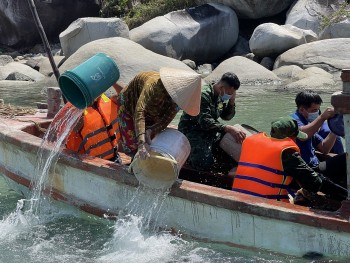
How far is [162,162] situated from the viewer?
529cm

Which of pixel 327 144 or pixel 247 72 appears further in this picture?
pixel 247 72

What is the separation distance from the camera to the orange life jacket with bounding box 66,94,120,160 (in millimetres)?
6211

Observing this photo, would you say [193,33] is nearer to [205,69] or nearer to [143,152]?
[205,69]

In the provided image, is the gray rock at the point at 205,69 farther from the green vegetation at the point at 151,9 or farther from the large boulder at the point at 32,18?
the large boulder at the point at 32,18

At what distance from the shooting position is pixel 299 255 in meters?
4.88

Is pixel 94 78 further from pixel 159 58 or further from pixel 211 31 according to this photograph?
pixel 211 31

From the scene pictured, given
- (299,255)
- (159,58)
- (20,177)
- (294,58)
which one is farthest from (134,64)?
(299,255)

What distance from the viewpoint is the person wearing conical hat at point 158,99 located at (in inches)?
206

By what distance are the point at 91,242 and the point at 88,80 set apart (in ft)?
4.80

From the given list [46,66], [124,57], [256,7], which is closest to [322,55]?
[256,7]

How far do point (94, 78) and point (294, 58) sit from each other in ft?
41.0

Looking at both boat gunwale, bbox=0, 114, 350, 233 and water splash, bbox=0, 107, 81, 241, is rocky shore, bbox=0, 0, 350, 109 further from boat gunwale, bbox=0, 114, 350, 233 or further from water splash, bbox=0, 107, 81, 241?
boat gunwale, bbox=0, 114, 350, 233

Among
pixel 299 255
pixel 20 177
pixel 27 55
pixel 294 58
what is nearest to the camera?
pixel 299 255

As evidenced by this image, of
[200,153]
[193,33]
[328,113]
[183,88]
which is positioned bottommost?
[193,33]
